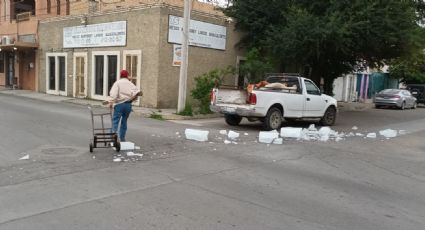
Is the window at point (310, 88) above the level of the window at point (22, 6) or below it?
below

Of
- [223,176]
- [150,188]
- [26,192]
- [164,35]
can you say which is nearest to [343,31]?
[164,35]

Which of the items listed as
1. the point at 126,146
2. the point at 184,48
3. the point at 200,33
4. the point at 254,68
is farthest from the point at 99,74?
the point at 126,146

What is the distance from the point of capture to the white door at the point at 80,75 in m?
24.2

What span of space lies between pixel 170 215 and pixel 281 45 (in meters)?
15.9

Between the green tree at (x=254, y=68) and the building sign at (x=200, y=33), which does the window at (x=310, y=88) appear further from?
the building sign at (x=200, y=33)

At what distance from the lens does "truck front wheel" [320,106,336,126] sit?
16.3m

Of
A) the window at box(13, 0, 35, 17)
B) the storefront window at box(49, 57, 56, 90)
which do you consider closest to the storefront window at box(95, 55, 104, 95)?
the storefront window at box(49, 57, 56, 90)

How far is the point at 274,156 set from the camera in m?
9.51

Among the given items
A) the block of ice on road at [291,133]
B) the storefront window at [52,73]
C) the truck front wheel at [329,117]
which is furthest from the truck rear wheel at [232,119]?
the storefront window at [52,73]

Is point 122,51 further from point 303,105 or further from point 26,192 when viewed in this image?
point 26,192

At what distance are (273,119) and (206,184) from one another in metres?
7.62

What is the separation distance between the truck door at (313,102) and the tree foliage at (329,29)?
11.4ft

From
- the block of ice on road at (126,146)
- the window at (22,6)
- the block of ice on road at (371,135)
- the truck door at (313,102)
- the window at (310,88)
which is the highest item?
the window at (22,6)

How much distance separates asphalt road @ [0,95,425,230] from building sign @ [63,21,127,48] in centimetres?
1076
